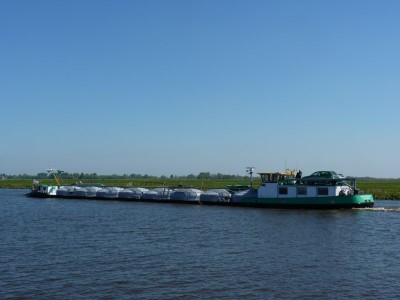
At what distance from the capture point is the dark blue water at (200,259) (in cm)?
2873

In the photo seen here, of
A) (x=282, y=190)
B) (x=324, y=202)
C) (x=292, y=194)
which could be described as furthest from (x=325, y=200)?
(x=282, y=190)

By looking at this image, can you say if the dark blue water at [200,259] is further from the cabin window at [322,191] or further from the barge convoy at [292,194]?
the cabin window at [322,191]

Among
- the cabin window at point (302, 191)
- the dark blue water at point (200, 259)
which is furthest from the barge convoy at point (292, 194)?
the dark blue water at point (200, 259)

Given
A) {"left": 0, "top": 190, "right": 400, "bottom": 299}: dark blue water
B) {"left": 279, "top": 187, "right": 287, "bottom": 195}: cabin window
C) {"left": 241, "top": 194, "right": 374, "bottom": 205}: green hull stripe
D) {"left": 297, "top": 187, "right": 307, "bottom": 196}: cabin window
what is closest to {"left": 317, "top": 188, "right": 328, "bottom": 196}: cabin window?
{"left": 241, "top": 194, "right": 374, "bottom": 205}: green hull stripe

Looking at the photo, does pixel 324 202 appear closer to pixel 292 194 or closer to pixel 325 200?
pixel 325 200

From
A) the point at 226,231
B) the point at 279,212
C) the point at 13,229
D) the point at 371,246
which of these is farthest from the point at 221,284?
the point at 279,212

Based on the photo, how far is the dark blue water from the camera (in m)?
28.7

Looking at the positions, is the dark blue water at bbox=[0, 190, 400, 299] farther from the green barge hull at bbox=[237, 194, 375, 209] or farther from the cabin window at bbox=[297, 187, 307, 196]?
the cabin window at bbox=[297, 187, 307, 196]

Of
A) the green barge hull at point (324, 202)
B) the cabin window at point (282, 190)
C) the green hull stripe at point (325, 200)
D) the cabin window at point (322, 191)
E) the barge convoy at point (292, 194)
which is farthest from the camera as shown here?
the cabin window at point (282, 190)

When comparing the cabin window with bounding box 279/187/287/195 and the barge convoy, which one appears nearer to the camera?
the barge convoy

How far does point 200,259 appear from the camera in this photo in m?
37.7

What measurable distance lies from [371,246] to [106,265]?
76.5 ft

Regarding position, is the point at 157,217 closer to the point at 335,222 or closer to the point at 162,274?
the point at 335,222

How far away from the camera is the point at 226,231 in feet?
178
